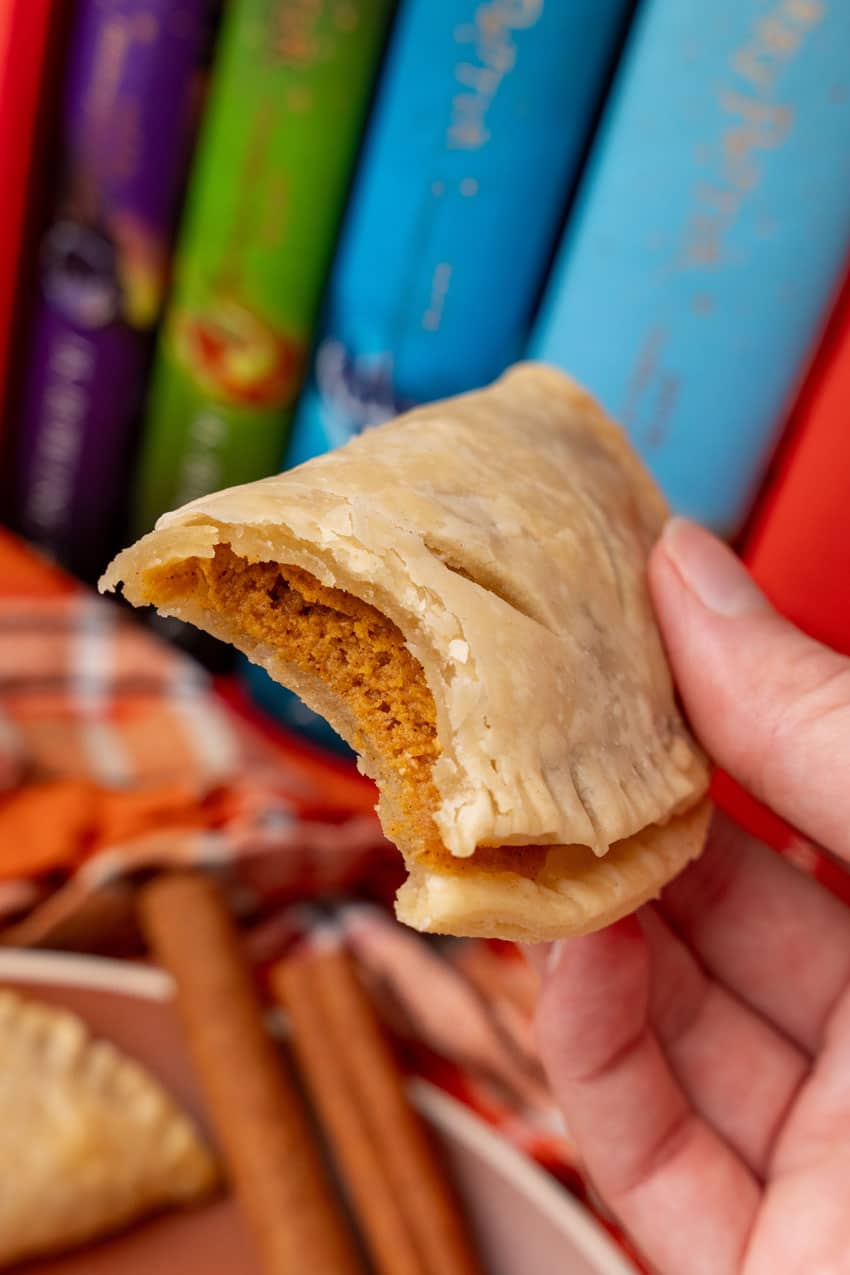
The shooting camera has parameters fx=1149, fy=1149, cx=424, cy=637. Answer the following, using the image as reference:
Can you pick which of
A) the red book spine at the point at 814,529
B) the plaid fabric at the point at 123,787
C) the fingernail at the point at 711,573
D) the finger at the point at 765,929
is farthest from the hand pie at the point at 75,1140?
the fingernail at the point at 711,573

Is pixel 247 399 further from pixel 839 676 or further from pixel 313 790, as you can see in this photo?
pixel 839 676

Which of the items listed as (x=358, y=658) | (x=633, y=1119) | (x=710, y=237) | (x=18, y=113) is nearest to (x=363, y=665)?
(x=358, y=658)

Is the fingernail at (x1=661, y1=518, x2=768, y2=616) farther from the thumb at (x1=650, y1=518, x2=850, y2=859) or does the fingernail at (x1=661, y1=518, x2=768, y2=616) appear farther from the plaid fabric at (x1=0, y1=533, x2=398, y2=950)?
the plaid fabric at (x1=0, y1=533, x2=398, y2=950)

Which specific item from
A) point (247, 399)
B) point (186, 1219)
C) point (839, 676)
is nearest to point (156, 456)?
point (247, 399)

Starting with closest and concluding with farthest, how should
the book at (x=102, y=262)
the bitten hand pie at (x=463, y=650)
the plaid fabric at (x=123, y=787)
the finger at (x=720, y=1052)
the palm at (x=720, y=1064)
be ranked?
the bitten hand pie at (x=463, y=650) → the palm at (x=720, y=1064) → the finger at (x=720, y=1052) → the plaid fabric at (x=123, y=787) → the book at (x=102, y=262)

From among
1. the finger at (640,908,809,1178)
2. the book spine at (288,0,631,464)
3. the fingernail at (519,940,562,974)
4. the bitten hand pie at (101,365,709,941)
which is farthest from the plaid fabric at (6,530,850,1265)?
the bitten hand pie at (101,365,709,941)

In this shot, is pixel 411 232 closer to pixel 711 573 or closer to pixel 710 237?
pixel 710 237

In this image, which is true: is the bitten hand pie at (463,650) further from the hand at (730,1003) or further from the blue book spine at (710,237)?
the blue book spine at (710,237)
